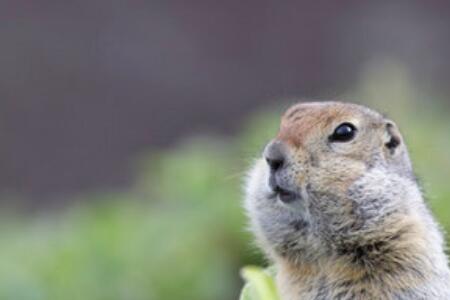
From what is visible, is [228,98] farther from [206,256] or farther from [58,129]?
[206,256]

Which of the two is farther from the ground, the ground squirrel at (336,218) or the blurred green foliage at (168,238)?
the blurred green foliage at (168,238)

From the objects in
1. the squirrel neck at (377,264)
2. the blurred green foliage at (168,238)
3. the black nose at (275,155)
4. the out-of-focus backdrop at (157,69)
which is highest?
the out-of-focus backdrop at (157,69)

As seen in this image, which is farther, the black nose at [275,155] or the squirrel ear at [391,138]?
the squirrel ear at [391,138]

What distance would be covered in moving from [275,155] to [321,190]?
123 mm

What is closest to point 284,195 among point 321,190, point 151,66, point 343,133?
point 321,190

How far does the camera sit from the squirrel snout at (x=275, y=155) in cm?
336

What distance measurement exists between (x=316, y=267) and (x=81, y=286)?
7.38 feet

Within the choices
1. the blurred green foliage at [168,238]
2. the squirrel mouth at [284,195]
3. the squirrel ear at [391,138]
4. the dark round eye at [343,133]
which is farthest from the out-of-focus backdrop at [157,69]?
the squirrel mouth at [284,195]

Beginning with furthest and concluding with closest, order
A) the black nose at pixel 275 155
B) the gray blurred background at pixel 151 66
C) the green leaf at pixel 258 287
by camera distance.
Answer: the gray blurred background at pixel 151 66 < the black nose at pixel 275 155 < the green leaf at pixel 258 287

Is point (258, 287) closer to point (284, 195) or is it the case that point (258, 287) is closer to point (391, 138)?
point (284, 195)

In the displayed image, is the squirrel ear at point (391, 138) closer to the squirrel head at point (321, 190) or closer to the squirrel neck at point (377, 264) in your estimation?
the squirrel head at point (321, 190)

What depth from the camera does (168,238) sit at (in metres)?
5.83

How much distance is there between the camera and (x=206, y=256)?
224 inches

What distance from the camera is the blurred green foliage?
18.3 feet
